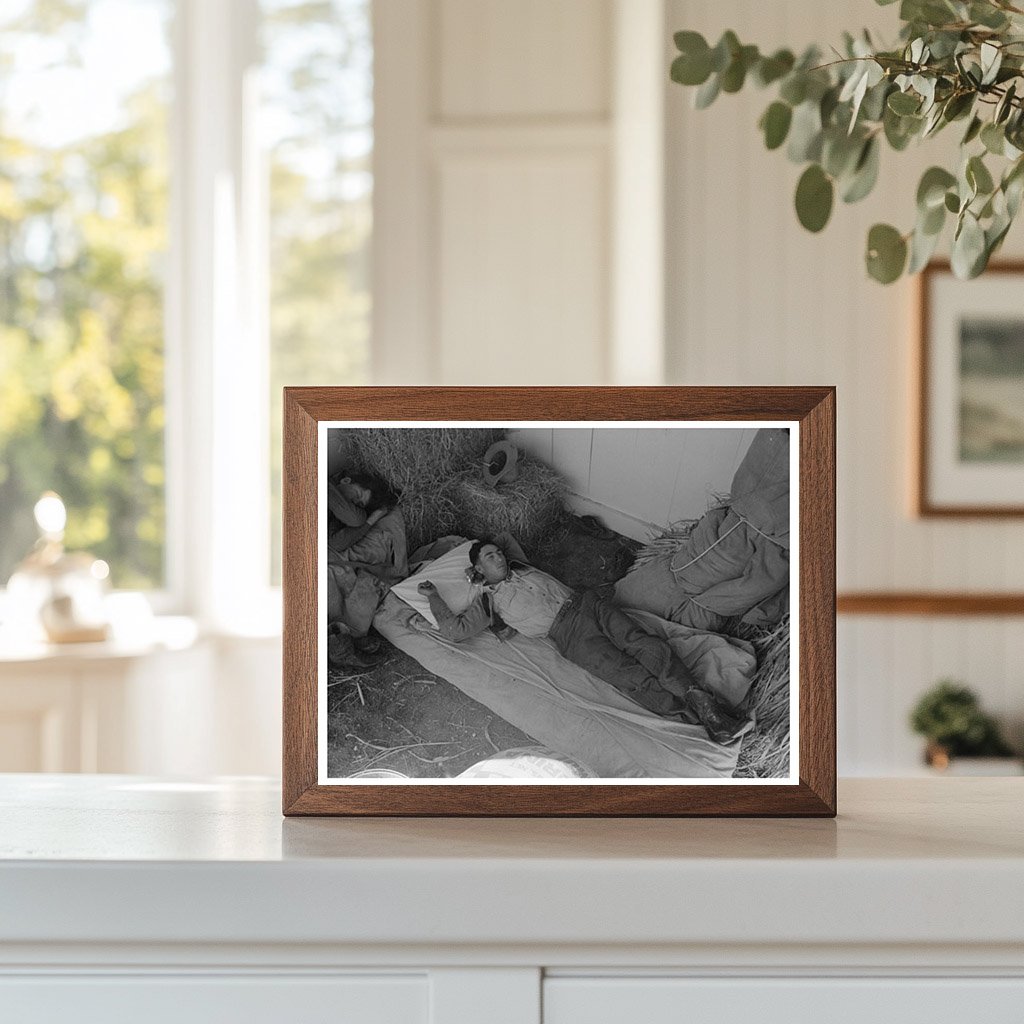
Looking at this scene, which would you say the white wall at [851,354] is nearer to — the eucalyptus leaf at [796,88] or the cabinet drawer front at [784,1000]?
the eucalyptus leaf at [796,88]

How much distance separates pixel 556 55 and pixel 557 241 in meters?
0.45

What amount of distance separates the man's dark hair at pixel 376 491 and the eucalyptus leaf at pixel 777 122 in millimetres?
250

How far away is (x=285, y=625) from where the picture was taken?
47 centimetres

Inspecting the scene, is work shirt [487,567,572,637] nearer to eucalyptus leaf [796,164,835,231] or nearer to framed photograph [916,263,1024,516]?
eucalyptus leaf [796,164,835,231]

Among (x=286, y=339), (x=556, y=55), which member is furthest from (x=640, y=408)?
(x=286, y=339)

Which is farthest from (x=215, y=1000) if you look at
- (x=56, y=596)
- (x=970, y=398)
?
(x=970, y=398)

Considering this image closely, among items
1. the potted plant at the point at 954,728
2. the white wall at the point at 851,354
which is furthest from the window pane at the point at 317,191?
the potted plant at the point at 954,728

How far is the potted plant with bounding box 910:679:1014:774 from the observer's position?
7.68 feet

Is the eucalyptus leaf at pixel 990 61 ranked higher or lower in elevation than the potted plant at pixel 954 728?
higher

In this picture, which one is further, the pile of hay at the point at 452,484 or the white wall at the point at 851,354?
the white wall at the point at 851,354

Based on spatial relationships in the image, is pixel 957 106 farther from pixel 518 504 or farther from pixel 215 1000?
pixel 215 1000

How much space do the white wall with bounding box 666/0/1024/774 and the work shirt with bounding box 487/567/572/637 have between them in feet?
6.62

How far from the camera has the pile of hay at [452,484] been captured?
48 centimetres

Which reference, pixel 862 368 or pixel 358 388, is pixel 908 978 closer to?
pixel 358 388
